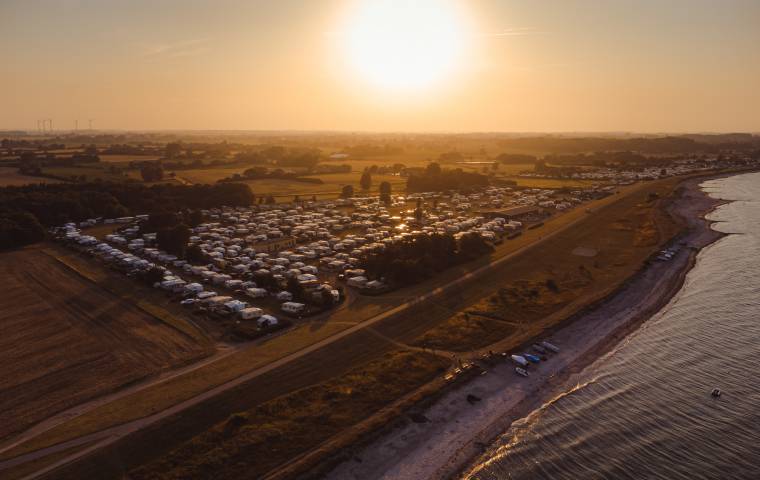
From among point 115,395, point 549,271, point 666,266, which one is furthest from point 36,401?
point 666,266

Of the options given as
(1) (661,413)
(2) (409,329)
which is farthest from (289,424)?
(1) (661,413)

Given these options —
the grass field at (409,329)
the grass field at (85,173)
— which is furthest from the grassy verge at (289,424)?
the grass field at (85,173)

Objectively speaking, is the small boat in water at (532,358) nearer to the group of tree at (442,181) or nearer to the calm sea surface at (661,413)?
the calm sea surface at (661,413)

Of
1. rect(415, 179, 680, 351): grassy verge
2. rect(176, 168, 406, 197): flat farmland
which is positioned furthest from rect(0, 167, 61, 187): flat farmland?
rect(415, 179, 680, 351): grassy verge

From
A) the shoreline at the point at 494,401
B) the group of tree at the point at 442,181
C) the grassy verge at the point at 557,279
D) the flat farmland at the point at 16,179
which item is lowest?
the shoreline at the point at 494,401

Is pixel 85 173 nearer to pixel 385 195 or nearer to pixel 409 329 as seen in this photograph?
pixel 385 195

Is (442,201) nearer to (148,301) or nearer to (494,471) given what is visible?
(148,301)
